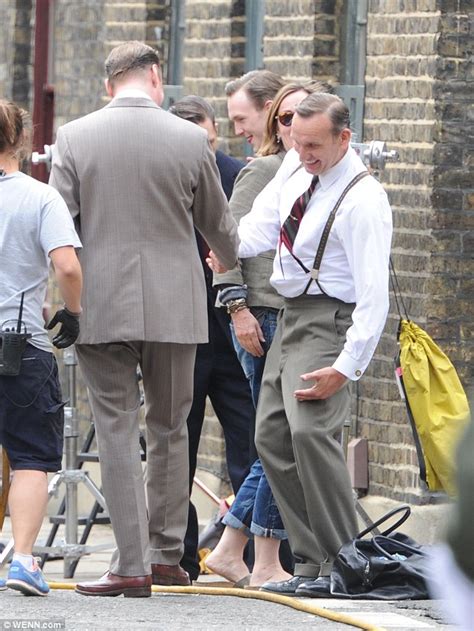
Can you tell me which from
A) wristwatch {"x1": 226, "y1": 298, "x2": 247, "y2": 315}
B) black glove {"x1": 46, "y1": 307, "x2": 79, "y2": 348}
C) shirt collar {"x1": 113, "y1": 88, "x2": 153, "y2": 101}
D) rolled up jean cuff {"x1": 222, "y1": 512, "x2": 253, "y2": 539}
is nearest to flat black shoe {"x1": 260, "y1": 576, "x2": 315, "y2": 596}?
rolled up jean cuff {"x1": 222, "y1": 512, "x2": 253, "y2": 539}

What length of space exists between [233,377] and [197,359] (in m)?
0.20

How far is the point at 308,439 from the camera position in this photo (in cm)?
657

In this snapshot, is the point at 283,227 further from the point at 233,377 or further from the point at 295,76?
the point at 295,76

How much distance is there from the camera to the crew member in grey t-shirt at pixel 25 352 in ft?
20.1

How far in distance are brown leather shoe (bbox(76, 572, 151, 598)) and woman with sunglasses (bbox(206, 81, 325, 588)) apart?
0.94m

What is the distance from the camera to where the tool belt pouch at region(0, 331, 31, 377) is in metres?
6.11

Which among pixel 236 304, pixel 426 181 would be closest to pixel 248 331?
pixel 236 304

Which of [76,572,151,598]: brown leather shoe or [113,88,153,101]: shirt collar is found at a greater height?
[113,88,153,101]: shirt collar

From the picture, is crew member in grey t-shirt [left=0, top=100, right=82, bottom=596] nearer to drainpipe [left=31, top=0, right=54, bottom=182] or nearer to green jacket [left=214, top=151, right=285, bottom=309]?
green jacket [left=214, top=151, right=285, bottom=309]

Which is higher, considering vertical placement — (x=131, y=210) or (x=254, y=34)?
(x=254, y=34)

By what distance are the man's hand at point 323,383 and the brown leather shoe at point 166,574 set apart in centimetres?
77

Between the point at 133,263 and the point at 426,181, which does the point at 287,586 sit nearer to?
the point at 133,263

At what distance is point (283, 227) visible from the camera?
6727mm

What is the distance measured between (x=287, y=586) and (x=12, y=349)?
1465 millimetres
